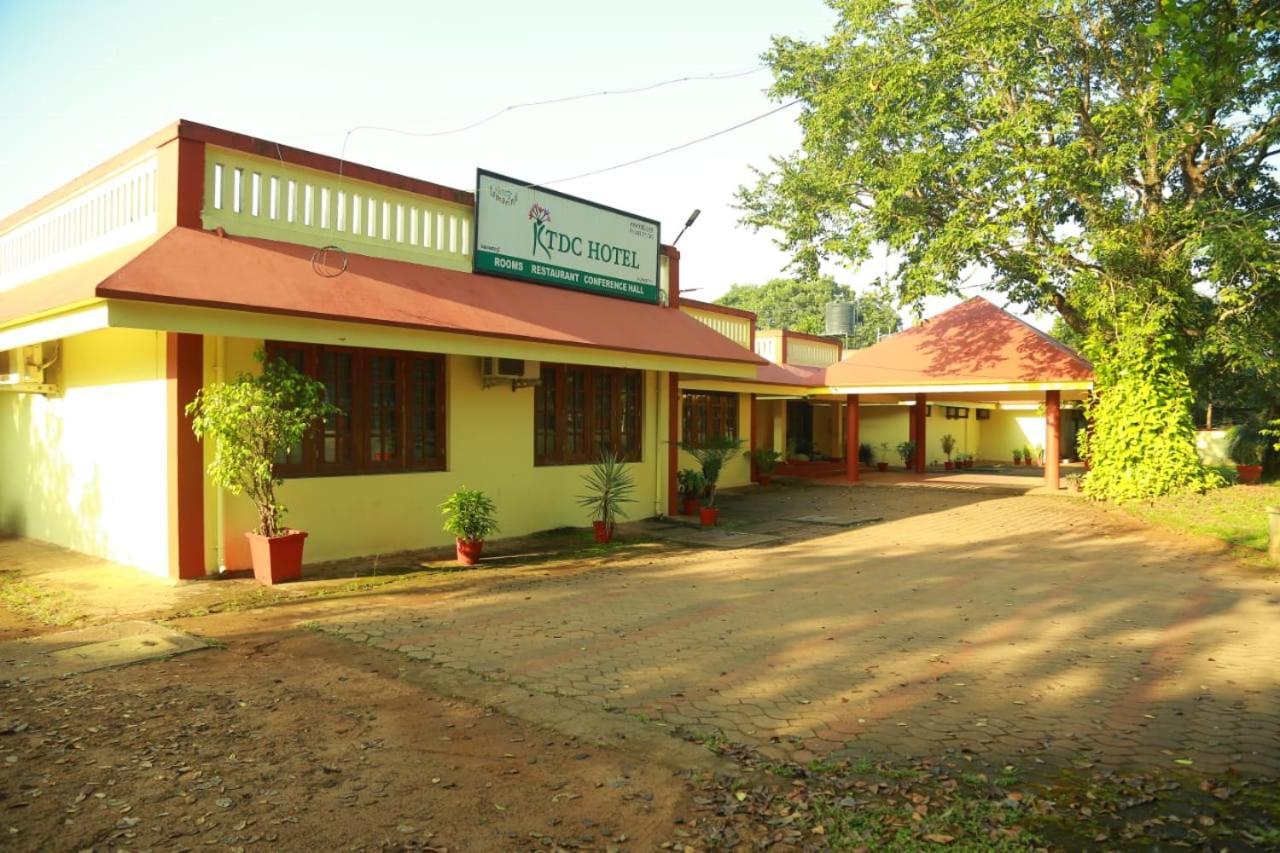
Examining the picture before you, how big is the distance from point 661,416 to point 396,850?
1089cm

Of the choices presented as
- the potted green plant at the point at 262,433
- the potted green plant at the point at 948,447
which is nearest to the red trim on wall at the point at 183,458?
the potted green plant at the point at 262,433

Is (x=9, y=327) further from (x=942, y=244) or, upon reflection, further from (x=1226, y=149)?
(x=1226, y=149)

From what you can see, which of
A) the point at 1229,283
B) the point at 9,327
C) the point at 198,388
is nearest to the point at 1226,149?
the point at 1229,283

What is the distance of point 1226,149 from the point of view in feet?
58.1

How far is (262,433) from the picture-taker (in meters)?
7.77

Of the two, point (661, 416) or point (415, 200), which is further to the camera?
point (661, 416)

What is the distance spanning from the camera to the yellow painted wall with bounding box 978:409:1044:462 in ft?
105

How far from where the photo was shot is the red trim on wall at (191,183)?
26.1 feet

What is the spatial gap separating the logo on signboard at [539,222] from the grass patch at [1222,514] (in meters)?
10.3

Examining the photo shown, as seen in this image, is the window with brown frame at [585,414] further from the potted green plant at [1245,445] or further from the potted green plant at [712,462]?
the potted green plant at [1245,445]

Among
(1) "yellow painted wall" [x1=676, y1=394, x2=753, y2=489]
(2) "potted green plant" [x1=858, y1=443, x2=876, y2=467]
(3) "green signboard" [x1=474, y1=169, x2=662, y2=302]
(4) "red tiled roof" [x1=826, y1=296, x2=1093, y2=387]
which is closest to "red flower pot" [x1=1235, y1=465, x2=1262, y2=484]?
(4) "red tiled roof" [x1=826, y1=296, x2=1093, y2=387]

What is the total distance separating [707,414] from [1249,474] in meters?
15.3

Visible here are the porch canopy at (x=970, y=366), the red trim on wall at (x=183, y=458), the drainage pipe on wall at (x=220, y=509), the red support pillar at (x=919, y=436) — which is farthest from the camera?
the red support pillar at (x=919, y=436)

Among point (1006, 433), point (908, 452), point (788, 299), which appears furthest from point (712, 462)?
point (788, 299)
